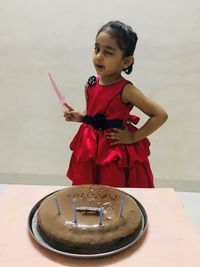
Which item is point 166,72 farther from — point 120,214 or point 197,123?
point 120,214

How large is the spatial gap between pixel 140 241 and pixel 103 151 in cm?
51

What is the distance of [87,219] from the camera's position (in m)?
0.87

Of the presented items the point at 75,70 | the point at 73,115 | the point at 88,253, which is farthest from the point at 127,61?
the point at 75,70

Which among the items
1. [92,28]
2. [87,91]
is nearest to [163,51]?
[92,28]

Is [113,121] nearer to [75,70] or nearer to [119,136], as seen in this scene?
[119,136]

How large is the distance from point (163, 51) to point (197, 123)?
19.2 inches

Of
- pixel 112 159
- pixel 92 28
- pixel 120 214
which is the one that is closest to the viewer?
pixel 120 214

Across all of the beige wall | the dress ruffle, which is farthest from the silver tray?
the beige wall

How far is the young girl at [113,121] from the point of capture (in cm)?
128

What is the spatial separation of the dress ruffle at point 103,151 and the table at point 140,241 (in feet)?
0.87

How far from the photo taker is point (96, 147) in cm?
136

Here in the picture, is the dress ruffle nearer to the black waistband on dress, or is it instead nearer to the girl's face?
the black waistband on dress

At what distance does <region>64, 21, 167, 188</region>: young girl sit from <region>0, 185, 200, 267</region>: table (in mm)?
283

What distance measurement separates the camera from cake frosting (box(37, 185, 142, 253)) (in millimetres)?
826
